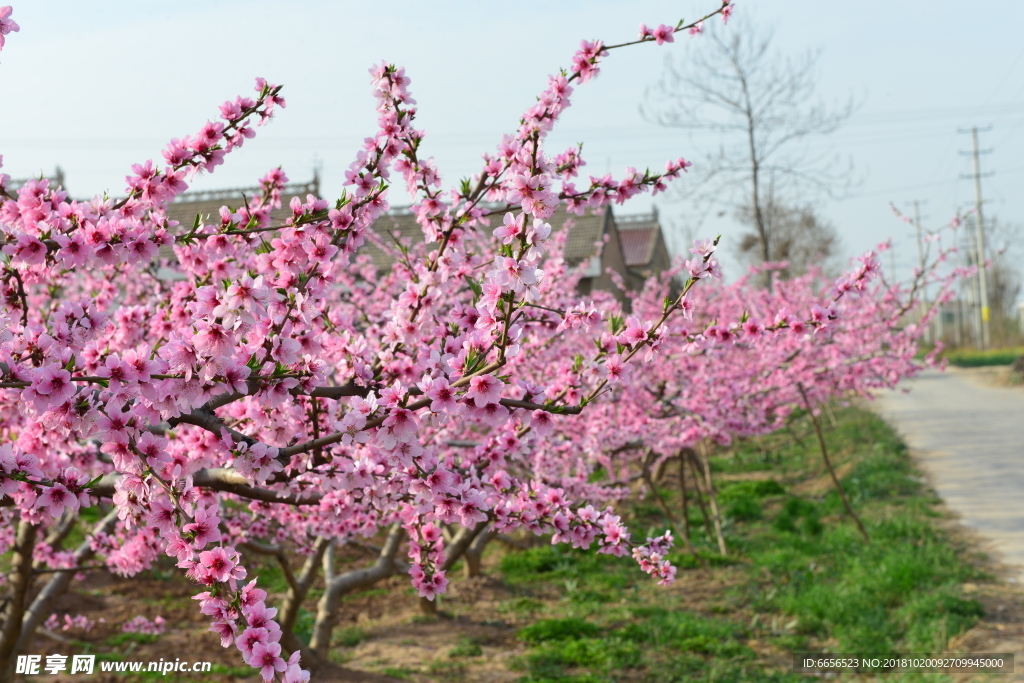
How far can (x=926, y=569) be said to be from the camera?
22.0 ft

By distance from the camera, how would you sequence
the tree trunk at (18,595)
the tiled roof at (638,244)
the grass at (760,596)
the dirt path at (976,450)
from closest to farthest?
the tree trunk at (18,595), the grass at (760,596), the dirt path at (976,450), the tiled roof at (638,244)

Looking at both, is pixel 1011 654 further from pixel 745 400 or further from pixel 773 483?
pixel 773 483

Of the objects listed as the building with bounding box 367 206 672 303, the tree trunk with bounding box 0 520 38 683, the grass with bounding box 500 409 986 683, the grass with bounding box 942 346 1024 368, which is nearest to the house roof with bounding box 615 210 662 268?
the building with bounding box 367 206 672 303

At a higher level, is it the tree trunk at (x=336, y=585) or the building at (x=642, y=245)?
the building at (x=642, y=245)

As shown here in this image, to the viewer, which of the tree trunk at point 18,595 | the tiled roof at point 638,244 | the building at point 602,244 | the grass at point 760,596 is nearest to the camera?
the tree trunk at point 18,595

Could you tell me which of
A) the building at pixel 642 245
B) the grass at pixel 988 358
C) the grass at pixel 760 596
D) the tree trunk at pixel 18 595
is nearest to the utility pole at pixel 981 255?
the grass at pixel 988 358

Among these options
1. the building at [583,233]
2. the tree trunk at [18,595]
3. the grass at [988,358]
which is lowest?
the grass at [988,358]

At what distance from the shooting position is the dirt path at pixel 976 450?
857cm

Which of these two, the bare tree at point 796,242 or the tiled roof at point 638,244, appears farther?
the tiled roof at point 638,244

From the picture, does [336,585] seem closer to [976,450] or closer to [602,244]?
[976,450]

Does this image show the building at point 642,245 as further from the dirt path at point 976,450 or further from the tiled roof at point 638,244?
the dirt path at point 976,450

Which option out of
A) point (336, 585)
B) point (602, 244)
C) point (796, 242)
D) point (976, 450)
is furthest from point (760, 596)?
point (796, 242)

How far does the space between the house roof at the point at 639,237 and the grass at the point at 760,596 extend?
28471 millimetres

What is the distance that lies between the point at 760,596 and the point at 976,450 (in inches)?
314
